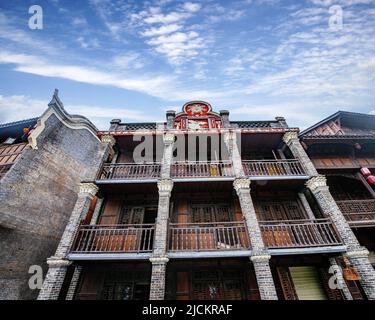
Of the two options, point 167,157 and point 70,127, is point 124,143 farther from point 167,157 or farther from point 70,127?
point 70,127

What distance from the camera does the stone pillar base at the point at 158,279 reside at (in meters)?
6.19

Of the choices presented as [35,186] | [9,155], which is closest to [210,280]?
[35,186]

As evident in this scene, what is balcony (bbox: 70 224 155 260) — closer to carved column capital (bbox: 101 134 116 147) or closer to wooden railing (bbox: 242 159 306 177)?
carved column capital (bbox: 101 134 116 147)

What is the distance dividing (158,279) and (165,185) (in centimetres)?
347

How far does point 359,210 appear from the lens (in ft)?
31.1

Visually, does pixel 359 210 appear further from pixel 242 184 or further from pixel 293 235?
pixel 242 184

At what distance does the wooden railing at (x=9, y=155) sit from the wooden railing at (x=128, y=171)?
13.5 feet

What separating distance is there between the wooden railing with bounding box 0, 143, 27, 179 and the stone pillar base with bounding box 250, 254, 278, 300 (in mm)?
11264

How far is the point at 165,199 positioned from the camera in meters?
8.23

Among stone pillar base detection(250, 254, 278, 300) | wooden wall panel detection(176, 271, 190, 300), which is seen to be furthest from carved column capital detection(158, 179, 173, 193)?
stone pillar base detection(250, 254, 278, 300)

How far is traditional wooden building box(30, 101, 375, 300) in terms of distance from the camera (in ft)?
22.8

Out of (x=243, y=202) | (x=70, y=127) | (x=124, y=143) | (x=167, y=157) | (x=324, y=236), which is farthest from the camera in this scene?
(x=70, y=127)
